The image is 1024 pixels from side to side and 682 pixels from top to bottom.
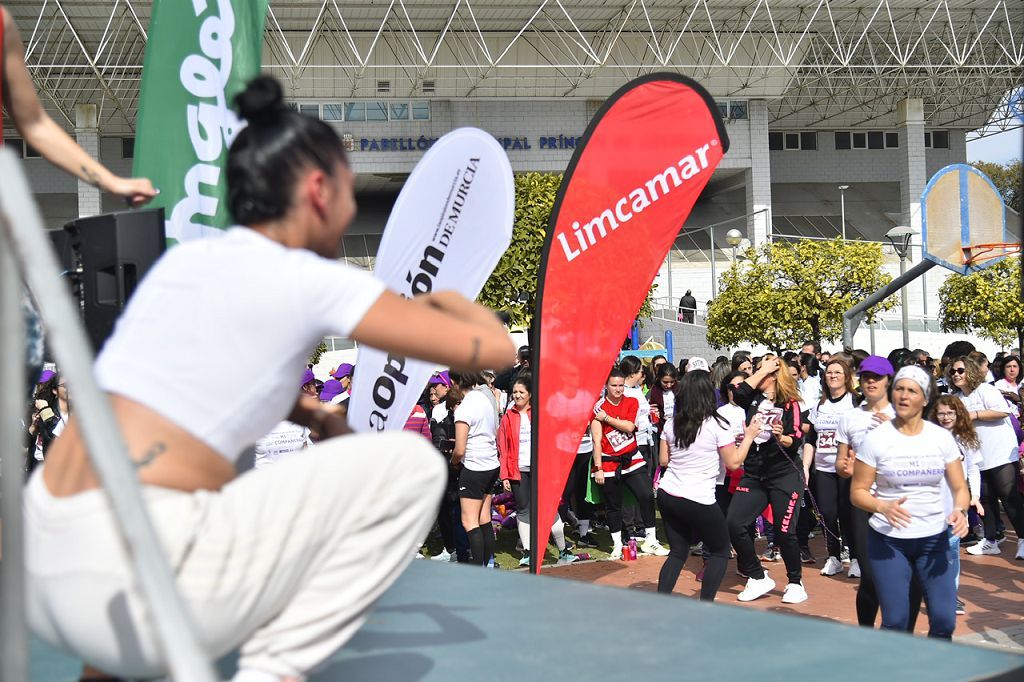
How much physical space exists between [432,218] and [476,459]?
3554mm

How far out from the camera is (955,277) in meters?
28.7

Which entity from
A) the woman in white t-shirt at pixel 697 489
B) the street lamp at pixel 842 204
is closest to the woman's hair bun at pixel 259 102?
the woman in white t-shirt at pixel 697 489

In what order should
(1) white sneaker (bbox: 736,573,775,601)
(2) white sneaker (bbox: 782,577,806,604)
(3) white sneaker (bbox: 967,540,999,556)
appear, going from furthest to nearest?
(3) white sneaker (bbox: 967,540,999,556) → (1) white sneaker (bbox: 736,573,775,601) → (2) white sneaker (bbox: 782,577,806,604)

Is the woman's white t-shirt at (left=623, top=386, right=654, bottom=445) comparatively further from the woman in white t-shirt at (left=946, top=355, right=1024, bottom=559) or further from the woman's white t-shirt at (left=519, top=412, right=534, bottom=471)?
the woman in white t-shirt at (left=946, top=355, right=1024, bottom=559)

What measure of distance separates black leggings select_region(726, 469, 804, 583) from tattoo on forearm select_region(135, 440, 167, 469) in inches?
276

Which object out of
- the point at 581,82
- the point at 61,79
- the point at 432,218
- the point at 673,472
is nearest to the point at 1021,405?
the point at 673,472

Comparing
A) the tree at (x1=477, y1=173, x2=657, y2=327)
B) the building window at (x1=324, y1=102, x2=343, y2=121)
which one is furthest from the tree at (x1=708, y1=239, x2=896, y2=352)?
the building window at (x1=324, y1=102, x2=343, y2=121)

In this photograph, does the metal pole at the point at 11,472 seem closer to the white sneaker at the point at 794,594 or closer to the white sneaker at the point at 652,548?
the white sneaker at the point at 794,594

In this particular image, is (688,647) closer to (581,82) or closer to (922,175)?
(581,82)

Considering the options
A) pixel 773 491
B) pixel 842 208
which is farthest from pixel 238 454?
pixel 842 208

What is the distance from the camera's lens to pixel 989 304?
2681cm

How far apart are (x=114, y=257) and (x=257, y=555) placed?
161 centimetres

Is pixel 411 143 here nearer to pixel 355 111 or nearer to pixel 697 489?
pixel 355 111

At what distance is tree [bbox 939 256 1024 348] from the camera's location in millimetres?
25750
